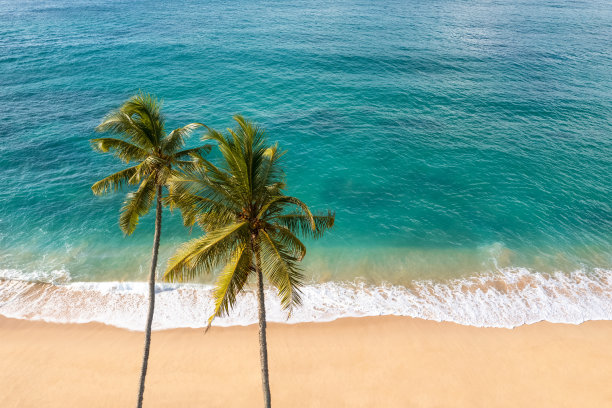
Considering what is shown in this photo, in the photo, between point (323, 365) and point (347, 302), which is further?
point (347, 302)

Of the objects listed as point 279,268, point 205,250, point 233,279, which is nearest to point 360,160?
point 279,268

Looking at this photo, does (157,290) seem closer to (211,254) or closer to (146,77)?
(211,254)

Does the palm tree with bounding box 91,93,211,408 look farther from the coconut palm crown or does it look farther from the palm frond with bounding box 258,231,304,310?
the palm frond with bounding box 258,231,304,310

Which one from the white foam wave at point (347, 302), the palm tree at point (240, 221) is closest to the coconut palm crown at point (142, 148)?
the palm tree at point (240, 221)

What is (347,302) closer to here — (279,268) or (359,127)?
(279,268)

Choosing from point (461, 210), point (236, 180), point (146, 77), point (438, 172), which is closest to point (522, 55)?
point (438, 172)

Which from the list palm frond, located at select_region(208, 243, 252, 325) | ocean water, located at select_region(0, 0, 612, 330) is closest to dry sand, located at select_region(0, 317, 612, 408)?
ocean water, located at select_region(0, 0, 612, 330)

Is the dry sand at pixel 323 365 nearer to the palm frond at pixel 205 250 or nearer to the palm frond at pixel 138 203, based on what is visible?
the palm frond at pixel 138 203
